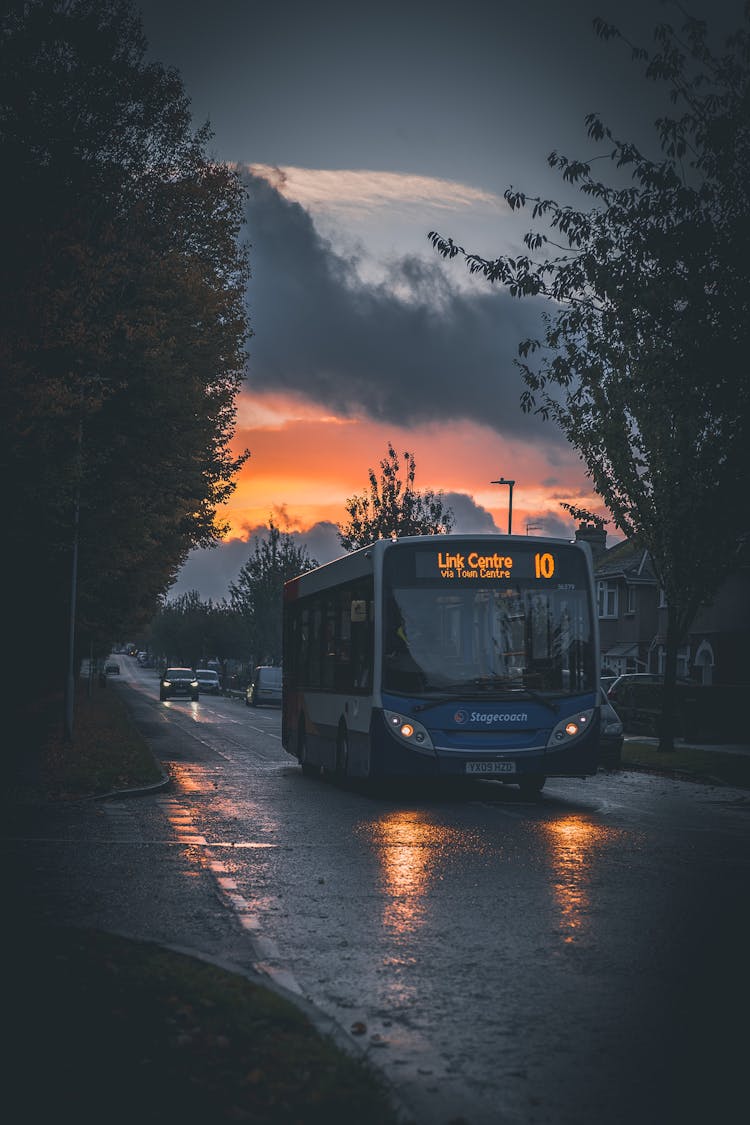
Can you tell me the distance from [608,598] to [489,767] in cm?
5116

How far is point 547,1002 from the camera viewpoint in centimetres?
693

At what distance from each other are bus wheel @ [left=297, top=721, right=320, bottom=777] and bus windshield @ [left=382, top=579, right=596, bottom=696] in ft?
19.9

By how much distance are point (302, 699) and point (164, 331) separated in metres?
7.87

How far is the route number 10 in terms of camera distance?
17.8 metres

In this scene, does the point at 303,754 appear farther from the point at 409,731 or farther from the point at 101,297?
the point at 101,297

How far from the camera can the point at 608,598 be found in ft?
221

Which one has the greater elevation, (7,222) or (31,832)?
(7,222)

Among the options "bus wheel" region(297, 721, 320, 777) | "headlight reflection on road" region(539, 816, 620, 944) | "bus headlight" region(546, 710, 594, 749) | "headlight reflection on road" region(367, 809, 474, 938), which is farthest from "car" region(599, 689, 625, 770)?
"headlight reflection on road" region(539, 816, 620, 944)

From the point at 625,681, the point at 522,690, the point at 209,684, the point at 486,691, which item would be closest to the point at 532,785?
the point at 522,690

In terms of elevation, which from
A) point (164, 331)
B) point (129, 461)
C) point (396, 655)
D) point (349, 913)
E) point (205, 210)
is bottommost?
point (349, 913)

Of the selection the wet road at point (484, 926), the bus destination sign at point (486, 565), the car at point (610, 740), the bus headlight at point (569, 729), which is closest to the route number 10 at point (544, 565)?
the bus destination sign at point (486, 565)

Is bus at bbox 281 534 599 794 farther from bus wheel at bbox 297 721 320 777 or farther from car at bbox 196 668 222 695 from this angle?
car at bbox 196 668 222 695

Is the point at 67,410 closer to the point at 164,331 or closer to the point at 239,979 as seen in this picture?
the point at 164,331

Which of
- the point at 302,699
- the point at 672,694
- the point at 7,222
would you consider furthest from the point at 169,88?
the point at 672,694
